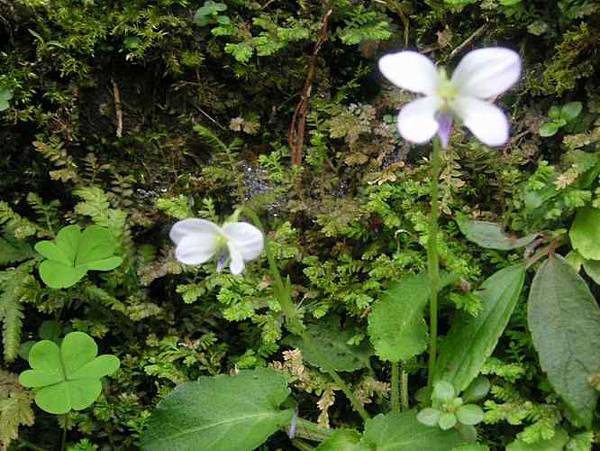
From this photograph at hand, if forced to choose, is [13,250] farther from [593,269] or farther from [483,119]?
[593,269]

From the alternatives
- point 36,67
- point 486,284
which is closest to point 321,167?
point 486,284

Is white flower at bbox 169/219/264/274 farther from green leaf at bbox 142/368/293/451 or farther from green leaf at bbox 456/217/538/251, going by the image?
green leaf at bbox 456/217/538/251

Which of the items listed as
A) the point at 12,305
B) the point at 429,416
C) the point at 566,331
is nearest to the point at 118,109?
the point at 12,305

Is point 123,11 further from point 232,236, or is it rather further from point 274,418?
point 274,418

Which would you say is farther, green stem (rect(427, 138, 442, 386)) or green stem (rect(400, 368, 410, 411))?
green stem (rect(400, 368, 410, 411))

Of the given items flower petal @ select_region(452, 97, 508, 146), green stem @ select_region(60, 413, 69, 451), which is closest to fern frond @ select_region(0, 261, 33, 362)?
green stem @ select_region(60, 413, 69, 451)

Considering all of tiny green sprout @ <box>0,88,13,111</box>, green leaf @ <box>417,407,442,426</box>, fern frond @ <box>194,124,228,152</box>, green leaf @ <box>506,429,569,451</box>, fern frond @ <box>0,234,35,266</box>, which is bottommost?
green leaf @ <box>506,429,569,451</box>
